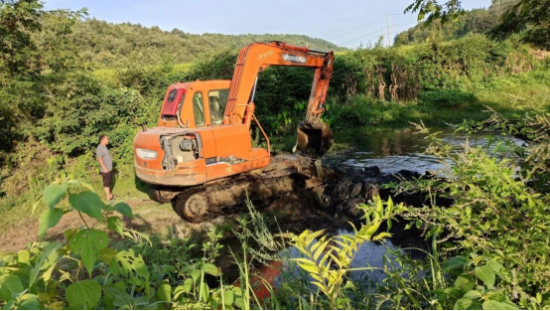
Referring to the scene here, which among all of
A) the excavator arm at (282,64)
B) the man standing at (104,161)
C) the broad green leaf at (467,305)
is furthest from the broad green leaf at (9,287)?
the man standing at (104,161)

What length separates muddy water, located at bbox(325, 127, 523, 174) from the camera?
30.5ft

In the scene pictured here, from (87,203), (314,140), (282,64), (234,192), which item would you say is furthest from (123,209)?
(314,140)

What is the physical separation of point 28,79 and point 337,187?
338 inches

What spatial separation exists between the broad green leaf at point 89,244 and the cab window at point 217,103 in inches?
237

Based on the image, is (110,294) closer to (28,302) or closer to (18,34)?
(28,302)

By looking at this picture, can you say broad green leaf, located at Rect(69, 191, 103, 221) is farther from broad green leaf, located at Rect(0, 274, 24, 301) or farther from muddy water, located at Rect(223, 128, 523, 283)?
muddy water, located at Rect(223, 128, 523, 283)

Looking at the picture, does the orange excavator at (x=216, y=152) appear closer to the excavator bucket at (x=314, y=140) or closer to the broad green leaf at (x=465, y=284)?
the excavator bucket at (x=314, y=140)

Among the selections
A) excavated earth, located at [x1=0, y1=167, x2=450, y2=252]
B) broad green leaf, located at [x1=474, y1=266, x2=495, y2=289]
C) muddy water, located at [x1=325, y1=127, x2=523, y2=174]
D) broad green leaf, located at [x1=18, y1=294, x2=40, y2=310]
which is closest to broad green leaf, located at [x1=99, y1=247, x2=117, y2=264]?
broad green leaf, located at [x1=18, y1=294, x2=40, y2=310]

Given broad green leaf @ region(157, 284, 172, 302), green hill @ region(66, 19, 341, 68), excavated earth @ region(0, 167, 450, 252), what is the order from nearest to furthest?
broad green leaf @ region(157, 284, 172, 302) < excavated earth @ region(0, 167, 450, 252) < green hill @ region(66, 19, 341, 68)

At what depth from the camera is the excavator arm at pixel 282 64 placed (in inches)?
282

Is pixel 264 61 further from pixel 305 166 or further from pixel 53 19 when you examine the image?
pixel 53 19

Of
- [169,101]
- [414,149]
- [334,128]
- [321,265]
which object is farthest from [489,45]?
[321,265]

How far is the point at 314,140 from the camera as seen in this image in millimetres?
8766

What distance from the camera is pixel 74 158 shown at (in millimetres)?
9539
